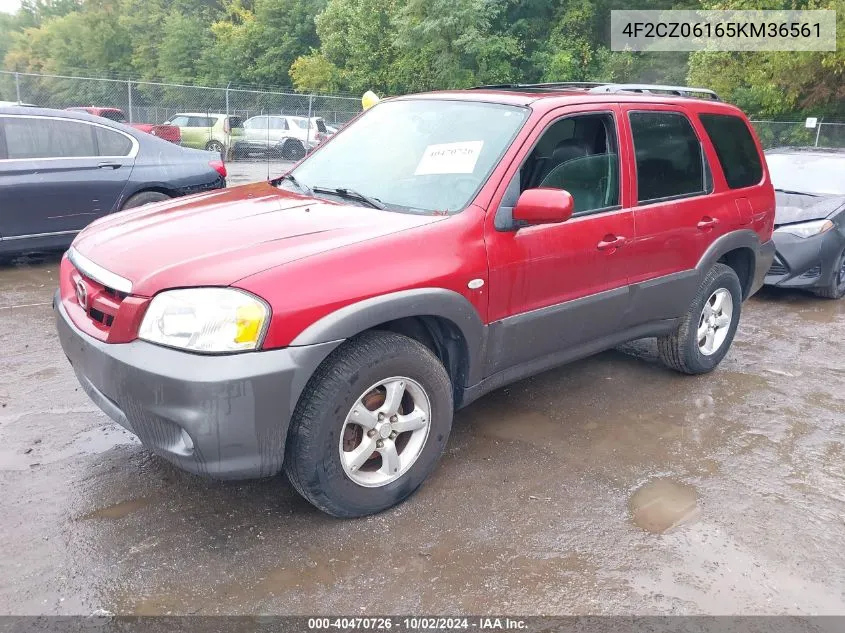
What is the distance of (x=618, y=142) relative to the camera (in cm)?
390

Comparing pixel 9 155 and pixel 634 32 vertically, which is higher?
pixel 634 32

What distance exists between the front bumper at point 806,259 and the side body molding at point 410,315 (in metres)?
4.98

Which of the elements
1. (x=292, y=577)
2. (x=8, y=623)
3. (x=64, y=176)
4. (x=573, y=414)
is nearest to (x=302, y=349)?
(x=292, y=577)

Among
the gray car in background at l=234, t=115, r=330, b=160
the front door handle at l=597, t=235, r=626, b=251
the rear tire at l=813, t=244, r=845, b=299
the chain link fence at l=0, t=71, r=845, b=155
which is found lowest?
the rear tire at l=813, t=244, r=845, b=299

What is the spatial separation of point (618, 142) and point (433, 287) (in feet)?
5.29

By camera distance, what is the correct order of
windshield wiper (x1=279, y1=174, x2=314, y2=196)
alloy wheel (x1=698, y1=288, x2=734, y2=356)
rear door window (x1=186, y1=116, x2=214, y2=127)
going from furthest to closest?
rear door window (x1=186, y1=116, x2=214, y2=127)
alloy wheel (x1=698, y1=288, x2=734, y2=356)
windshield wiper (x1=279, y1=174, x2=314, y2=196)

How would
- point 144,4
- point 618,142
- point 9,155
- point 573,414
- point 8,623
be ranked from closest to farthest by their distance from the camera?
point 8,623 → point 618,142 → point 573,414 → point 9,155 → point 144,4

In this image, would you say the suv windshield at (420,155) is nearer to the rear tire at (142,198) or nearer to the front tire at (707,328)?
the front tire at (707,328)

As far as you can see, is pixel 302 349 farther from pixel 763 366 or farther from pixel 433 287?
pixel 763 366

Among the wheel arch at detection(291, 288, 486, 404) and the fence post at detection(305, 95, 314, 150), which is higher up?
the fence post at detection(305, 95, 314, 150)

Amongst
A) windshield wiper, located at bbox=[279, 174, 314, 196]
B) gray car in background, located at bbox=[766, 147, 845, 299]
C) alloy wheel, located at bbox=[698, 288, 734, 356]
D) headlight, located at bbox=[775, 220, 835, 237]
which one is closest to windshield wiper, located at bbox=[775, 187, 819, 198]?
gray car in background, located at bbox=[766, 147, 845, 299]

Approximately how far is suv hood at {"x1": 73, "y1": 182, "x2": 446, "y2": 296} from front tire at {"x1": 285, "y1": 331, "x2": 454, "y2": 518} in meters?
0.47

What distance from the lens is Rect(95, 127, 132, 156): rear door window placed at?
713 cm

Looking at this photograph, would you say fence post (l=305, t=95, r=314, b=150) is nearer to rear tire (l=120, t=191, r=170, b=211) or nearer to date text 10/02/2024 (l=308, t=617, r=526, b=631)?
rear tire (l=120, t=191, r=170, b=211)
